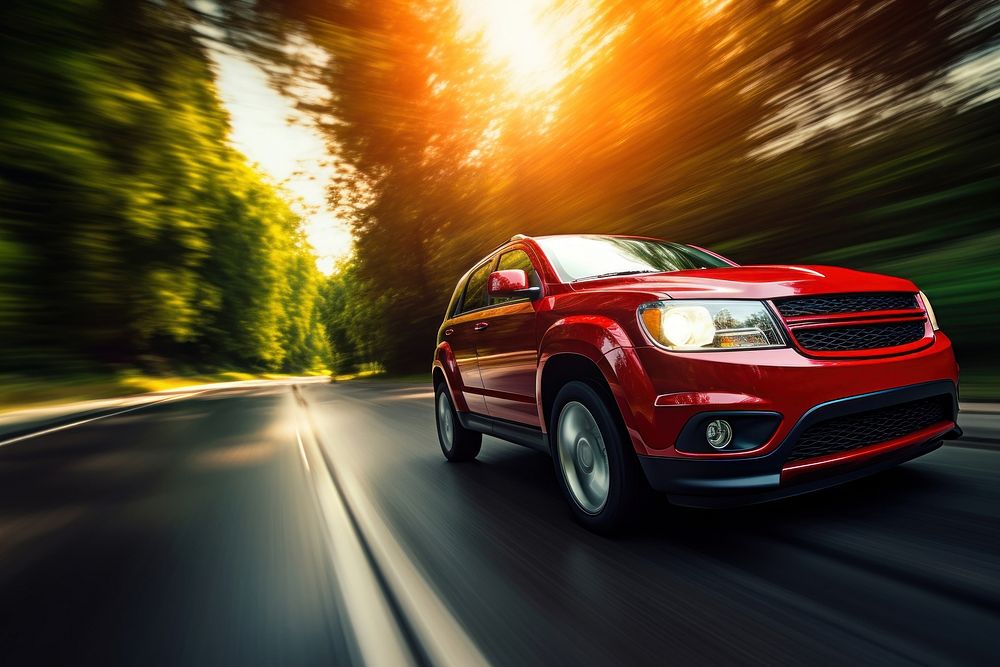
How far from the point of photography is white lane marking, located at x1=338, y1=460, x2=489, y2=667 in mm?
2256

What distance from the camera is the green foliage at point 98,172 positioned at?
12938mm

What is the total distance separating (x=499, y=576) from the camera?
2.97 m

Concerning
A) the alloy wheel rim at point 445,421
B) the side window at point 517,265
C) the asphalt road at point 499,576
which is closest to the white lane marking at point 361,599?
the asphalt road at point 499,576

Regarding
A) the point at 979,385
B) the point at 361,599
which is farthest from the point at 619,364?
the point at 979,385

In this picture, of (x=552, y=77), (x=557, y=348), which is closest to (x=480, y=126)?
(x=552, y=77)

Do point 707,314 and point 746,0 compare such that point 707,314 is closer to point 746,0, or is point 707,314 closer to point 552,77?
point 746,0

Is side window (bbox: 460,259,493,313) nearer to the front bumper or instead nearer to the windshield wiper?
the windshield wiper

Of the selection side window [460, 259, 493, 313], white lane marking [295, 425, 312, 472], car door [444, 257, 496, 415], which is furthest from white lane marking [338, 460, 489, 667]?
white lane marking [295, 425, 312, 472]

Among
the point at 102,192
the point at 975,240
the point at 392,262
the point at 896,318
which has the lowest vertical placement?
the point at 896,318

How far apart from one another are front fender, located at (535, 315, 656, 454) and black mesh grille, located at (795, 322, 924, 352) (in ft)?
2.30

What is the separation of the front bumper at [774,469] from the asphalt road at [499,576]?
304mm

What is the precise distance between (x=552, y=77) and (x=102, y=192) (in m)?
14.7

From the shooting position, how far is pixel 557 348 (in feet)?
11.8

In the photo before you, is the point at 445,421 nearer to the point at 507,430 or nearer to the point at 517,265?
the point at 507,430
